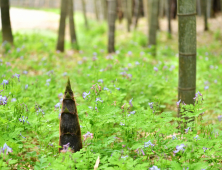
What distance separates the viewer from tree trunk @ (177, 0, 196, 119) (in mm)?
3166

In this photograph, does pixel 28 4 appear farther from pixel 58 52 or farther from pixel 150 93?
pixel 150 93

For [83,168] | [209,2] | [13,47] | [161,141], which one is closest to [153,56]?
[13,47]

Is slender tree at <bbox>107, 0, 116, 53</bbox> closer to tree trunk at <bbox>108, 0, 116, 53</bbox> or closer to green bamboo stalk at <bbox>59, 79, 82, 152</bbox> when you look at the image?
tree trunk at <bbox>108, 0, 116, 53</bbox>

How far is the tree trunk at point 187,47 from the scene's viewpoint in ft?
10.4

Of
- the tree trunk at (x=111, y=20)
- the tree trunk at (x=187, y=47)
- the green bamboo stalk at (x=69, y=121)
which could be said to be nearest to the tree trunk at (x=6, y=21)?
the tree trunk at (x=111, y=20)

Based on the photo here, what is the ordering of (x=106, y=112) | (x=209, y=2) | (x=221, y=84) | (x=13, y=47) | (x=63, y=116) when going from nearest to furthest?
(x=63, y=116)
(x=106, y=112)
(x=221, y=84)
(x=13, y=47)
(x=209, y=2)

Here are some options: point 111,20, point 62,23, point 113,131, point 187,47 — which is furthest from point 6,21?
point 113,131

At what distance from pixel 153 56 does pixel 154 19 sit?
1.39 m

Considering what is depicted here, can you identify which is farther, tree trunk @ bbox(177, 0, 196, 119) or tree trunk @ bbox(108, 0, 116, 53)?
tree trunk @ bbox(108, 0, 116, 53)

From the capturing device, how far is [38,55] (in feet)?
27.8

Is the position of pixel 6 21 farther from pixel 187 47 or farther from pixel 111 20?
pixel 187 47

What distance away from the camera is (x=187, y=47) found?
3.30 m

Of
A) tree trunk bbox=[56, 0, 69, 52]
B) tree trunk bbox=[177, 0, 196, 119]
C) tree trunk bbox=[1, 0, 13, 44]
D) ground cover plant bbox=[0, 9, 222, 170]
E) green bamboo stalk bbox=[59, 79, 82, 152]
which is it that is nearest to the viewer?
ground cover plant bbox=[0, 9, 222, 170]

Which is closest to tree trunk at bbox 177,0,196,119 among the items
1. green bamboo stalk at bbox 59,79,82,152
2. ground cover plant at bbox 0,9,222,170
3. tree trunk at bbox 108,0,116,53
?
ground cover plant at bbox 0,9,222,170
